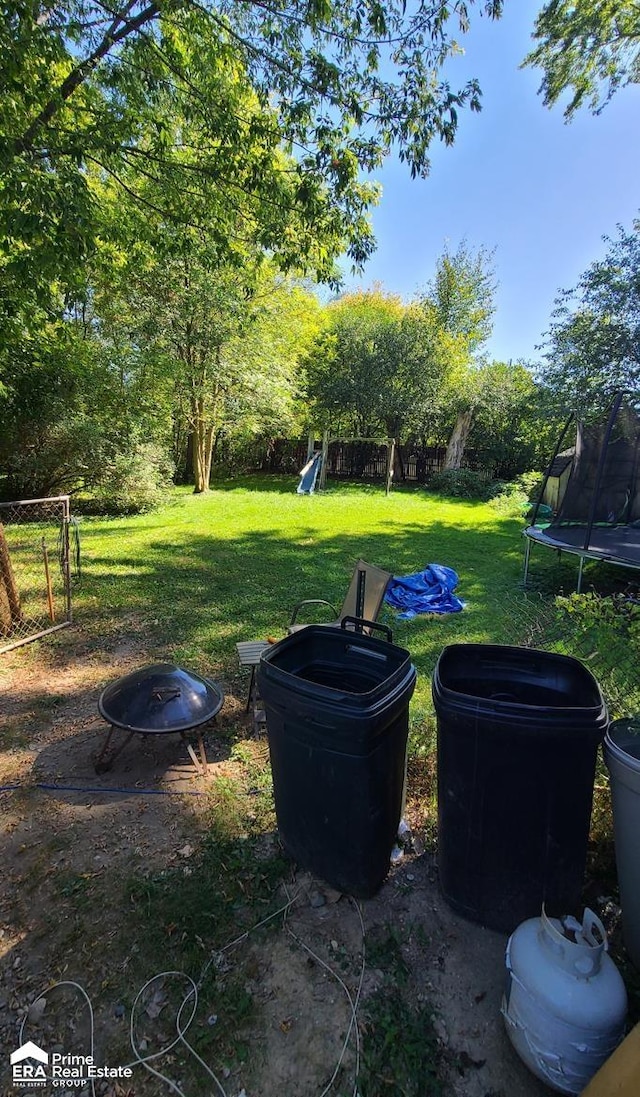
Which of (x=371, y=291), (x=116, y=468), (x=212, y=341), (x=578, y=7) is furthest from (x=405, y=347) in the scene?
(x=371, y=291)

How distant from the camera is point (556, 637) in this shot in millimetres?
4402

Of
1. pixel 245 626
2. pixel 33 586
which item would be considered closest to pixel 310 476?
pixel 33 586

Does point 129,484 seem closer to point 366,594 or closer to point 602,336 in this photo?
point 366,594

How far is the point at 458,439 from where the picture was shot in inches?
697

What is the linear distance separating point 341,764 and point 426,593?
13.8 ft

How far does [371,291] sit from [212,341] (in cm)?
2145

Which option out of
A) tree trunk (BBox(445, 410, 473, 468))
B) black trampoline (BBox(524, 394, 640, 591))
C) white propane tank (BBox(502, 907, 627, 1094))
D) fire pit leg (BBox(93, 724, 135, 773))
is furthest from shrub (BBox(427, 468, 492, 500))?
white propane tank (BBox(502, 907, 627, 1094))

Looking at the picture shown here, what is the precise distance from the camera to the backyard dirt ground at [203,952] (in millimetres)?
1505

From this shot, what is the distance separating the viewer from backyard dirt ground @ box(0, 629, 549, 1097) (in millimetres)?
1505

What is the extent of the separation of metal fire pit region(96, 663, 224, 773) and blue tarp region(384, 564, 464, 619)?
2.70 metres

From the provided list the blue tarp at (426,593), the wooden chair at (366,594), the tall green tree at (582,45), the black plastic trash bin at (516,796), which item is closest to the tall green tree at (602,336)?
the tall green tree at (582,45)

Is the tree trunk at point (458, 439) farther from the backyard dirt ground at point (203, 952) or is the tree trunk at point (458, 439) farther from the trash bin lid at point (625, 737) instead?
the trash bin lid at point (625, 737)

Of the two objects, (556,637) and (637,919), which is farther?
(556,637)

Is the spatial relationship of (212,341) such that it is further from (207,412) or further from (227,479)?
(227,479)
